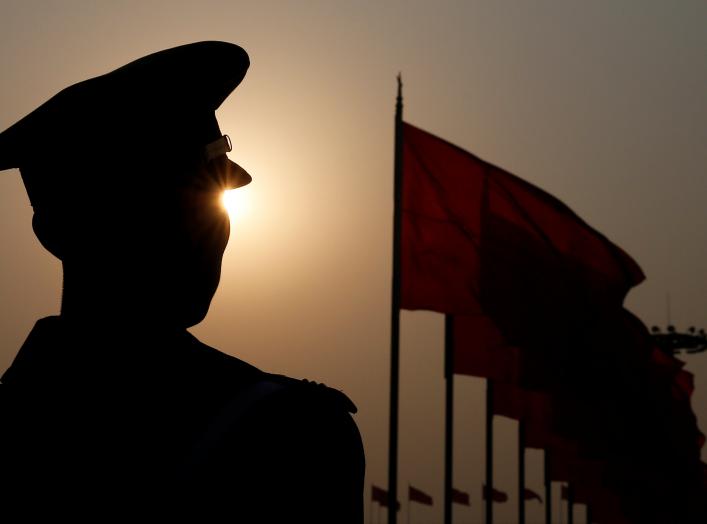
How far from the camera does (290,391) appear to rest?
5.72 feet

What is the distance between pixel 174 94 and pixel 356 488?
0.80 metres

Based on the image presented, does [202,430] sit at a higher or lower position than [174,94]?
lower

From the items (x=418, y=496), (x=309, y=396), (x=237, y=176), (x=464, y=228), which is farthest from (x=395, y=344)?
(x=418, y=496)

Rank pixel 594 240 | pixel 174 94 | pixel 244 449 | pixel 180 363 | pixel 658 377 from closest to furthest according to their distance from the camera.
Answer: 1. pixel 244 449
2. pixel 180 363
3. pixel 174 94
4. pixel 594 240
5. pixel 658 377

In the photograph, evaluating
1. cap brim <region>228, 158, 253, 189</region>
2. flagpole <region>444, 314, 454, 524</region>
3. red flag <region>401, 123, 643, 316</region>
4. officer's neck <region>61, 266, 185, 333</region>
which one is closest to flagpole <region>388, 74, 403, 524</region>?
red flag <region>401, 123, 643, 316</region>

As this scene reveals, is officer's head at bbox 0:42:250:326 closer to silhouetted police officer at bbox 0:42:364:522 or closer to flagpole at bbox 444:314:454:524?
silhouetted police officer at bbox 0:42:364:522

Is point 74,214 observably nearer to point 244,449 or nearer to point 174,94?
point 174,94

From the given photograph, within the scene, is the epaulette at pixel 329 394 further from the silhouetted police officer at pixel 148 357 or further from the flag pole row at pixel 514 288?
the flag pole row at pixel 514 288

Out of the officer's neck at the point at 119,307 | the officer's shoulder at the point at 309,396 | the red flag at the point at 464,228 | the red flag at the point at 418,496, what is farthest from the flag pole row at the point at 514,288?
the red flag at the point at 418,496

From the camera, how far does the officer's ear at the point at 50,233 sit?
1936 millimetres

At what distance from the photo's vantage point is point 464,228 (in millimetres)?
12156

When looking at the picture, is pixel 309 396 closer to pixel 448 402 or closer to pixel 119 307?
pixel 119 307

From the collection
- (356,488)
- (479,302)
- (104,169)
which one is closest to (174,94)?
(104,169)

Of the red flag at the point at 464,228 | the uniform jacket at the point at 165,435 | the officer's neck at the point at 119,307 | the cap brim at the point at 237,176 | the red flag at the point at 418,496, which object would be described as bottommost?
the red flag at the point at 418,496
